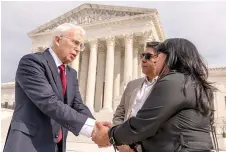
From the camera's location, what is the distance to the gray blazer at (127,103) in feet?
15.1

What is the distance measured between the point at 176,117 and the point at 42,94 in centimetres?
151

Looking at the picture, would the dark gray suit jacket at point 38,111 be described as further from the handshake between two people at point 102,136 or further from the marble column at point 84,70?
the marble column at point 84,70

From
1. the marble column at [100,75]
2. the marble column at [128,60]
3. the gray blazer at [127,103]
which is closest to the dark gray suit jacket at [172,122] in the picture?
the gray blazer at [127,103]

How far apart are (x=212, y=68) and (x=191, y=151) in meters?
40.3

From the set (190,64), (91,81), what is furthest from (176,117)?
(91,81)

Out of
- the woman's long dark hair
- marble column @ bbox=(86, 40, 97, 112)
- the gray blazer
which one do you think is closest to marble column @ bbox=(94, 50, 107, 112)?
marble column @ bbox=(86, 40, 97, 112)

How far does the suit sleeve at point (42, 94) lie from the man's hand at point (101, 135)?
20 cm

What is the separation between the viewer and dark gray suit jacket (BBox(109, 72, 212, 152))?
6.91ft

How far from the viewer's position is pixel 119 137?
2342mm

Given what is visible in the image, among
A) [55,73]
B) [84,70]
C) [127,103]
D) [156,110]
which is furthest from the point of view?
[84,70]

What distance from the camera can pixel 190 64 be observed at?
2.37 meters

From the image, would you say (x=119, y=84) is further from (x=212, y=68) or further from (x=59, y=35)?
(x=59, y=35)

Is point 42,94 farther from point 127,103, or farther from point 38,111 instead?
point 127,103

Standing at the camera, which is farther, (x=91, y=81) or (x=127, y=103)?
(x=91, y=81)
